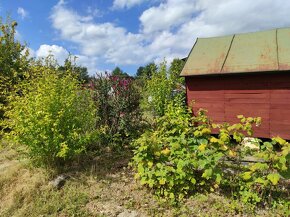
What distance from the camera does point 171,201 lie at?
404 cm

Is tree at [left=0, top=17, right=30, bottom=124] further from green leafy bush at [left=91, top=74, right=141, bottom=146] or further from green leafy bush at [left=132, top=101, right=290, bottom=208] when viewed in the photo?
green leafy bush at [left=132, top=101, right=290, bottom=208]

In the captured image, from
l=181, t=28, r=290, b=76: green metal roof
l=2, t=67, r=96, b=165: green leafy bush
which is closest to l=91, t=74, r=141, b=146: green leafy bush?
l=2, t=67, r=96, b=165: green leafy bush

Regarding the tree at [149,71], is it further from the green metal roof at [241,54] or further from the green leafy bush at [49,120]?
the green leafy bush at [49,120]

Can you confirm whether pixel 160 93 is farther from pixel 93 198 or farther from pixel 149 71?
pixel 149 71

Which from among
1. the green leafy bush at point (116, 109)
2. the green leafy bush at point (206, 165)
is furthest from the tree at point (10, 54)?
the green leafy bush at point (206, 165)

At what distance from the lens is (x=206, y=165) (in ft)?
12.4

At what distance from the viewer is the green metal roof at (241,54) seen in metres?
6.96

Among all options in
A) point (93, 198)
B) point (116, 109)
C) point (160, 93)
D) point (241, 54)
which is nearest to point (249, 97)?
point (241, 54)

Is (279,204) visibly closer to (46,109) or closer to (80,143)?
(80,143)

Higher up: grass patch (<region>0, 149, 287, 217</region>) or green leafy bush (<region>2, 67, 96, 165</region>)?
green leafy bush (<region>2, 67, 96, 165</region>)

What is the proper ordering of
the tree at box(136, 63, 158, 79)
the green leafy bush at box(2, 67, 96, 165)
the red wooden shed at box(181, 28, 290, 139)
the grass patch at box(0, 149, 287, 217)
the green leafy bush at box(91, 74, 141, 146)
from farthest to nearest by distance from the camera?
the tree at box(136, 63, 158, 79) → the red wooden shed at box(181, 28, 290, 139) → the green leafy bush at box(91, 74, 141, 146) → the green leafy bush at box(2, 67, 96, 165) → the grass patch at box(0, 149, 287, 217)

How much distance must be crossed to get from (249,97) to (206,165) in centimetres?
424

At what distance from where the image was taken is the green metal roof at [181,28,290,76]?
696 centimetres

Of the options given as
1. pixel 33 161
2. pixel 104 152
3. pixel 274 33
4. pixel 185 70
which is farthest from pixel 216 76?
pixel 33 161
